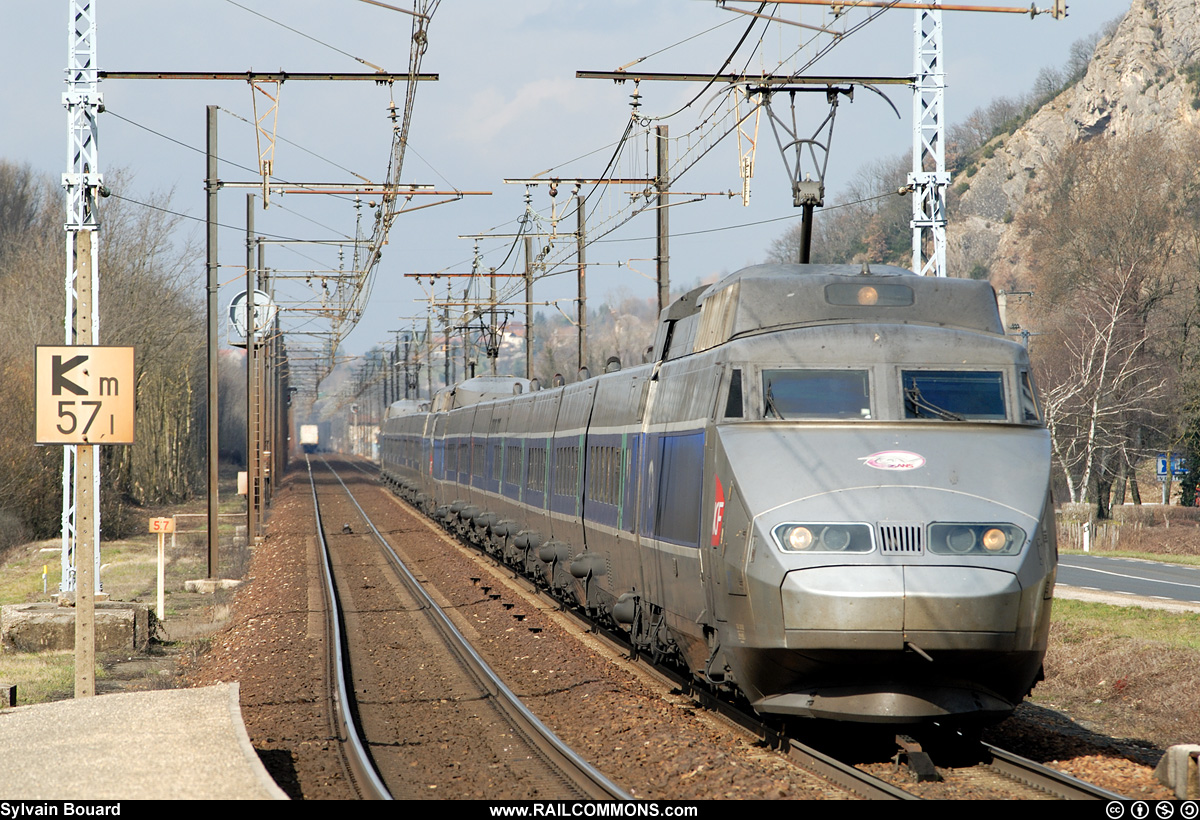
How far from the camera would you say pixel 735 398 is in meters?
9.66

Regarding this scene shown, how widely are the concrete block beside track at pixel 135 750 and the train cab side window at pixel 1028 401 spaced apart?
6156mm

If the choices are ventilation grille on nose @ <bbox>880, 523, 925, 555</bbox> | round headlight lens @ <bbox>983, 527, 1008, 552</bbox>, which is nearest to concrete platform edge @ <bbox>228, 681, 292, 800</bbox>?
ventilation grille on nose @ <bbox>880, 523, 925, 555</bbox>

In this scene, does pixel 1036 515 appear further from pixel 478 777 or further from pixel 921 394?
pixel 478 777

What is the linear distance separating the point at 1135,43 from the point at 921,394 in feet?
363

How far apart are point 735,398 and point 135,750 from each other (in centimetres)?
535

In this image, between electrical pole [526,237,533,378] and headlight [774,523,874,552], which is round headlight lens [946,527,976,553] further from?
electrical pole [526,237,533,378]

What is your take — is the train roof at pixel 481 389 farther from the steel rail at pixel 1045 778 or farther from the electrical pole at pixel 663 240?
the steel rail at pixel 1045 778

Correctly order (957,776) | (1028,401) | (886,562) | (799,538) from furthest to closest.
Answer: (1028,401) → (957,776) → (799,538) → (886,562)

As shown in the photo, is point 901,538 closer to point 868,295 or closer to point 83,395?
point 868,295

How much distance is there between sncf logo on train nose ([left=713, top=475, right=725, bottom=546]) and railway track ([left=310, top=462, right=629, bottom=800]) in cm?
201

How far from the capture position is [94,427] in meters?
12.5

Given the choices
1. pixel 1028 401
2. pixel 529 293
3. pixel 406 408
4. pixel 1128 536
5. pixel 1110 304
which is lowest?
pixel 1128 536

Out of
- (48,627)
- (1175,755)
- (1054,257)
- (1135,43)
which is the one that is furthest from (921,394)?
(1135,43)

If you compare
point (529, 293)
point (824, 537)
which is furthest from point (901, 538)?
point (529, 293)
